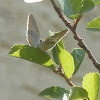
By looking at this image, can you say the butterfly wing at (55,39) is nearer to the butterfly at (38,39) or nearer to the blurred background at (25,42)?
the butterfly at (38,39)

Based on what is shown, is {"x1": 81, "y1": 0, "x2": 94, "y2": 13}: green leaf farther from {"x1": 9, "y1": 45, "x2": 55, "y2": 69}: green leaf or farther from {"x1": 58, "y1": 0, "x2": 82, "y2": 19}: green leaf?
{"x1": 9, "y1": 45, "x2": 55, "y2": 69}: green leaf

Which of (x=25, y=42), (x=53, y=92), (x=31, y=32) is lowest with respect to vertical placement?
(x=25, y=42)

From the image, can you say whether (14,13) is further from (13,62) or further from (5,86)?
(5,86)

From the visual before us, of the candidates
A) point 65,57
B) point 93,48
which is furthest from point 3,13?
point 65,57

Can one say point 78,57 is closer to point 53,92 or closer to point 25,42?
point 53,92

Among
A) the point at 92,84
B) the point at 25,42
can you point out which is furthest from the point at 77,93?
the point at 25,42

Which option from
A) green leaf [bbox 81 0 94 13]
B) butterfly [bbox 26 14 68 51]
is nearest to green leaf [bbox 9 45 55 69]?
butterfly [bbox 26 14 68 51]
